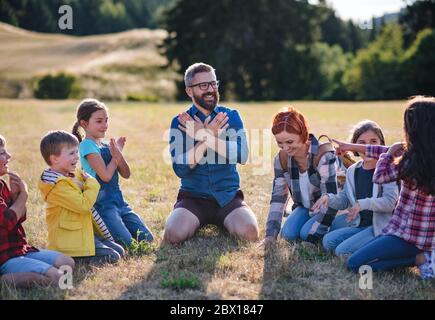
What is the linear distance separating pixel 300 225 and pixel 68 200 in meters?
2.55

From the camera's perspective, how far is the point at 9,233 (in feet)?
15.4

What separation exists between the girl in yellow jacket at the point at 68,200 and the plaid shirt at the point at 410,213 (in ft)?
8.60

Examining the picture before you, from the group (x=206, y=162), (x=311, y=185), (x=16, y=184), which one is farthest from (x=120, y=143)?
(x=311, y=185)

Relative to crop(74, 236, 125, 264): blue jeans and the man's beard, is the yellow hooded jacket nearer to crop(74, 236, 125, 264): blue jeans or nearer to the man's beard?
crop(74, 236, 125, 264): blue jeans

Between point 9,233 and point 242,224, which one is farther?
point 242,224

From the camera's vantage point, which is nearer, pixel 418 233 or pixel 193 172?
pixel 418 233

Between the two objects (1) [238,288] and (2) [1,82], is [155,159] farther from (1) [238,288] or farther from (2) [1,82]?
(2) [1,82]

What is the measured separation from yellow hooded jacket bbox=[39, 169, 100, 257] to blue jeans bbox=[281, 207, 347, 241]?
2.14 m

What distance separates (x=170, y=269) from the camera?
497 cm

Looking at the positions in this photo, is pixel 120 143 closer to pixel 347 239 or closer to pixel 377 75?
pixel 347 239

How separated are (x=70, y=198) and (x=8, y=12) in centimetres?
9686

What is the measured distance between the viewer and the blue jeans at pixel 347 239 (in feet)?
17.5

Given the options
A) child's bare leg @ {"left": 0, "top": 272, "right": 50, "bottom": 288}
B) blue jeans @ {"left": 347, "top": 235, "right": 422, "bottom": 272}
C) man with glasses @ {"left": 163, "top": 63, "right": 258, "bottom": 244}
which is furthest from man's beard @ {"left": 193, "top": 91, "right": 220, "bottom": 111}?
child's bare leg @ {"left": 0, "top": 272, "right": 50, "bottom": 288}
